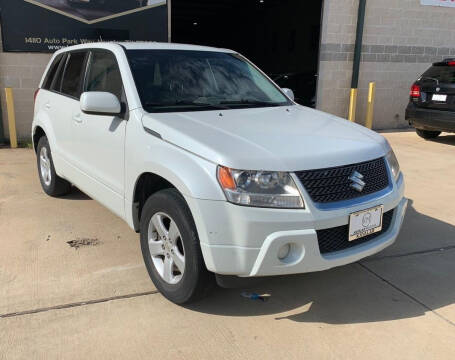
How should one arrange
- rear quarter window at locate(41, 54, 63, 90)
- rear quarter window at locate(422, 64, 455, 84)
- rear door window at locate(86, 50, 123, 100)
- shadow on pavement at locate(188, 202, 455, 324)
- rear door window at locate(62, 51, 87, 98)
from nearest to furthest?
1. shadow on pavement at locate(188, 202, 455, 324)
2. rear door window at locate(86, 50, 123, 100)
3. rear door window at locate(62, 51, 87, 98)
4. rear quarter window at locate(41, 54, 63, 90)
5. rear quarter window at locate(422, 64, 455, 84)

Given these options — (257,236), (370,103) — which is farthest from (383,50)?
(257,236)

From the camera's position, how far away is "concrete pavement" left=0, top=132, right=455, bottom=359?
2.70m

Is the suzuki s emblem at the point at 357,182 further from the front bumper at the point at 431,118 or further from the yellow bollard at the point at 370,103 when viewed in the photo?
the yellow bollard at the point at 370,103

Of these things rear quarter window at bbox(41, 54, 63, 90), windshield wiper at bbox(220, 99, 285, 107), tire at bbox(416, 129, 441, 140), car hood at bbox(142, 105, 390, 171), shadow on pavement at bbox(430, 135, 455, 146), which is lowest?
shadow on pavement at bbox(430, 135, 455, 146)

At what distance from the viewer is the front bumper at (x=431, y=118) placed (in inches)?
335

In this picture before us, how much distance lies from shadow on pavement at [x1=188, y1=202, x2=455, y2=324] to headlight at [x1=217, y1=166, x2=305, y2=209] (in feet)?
1.92

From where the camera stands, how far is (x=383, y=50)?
1131 centimetres

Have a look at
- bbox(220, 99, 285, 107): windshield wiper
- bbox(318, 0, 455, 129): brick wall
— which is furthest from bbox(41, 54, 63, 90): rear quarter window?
bbox(318, 0, 455, 129): brick wall

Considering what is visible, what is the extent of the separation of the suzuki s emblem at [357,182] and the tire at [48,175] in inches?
140

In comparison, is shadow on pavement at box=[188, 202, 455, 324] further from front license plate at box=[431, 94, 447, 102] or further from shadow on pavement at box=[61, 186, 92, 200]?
front license plate at box=[431, 94, 447, 102]

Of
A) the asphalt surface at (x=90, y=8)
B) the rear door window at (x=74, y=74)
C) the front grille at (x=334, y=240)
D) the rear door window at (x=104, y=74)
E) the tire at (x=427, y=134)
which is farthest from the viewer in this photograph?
the tire at (x=427, y=134)

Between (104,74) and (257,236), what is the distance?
2306 mm

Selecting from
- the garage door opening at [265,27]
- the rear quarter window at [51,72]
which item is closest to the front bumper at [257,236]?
the rear quarter window at [51,72]

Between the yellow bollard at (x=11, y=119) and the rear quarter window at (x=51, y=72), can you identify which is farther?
the yellow bollard at (x=11, y=119)
